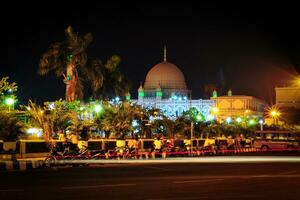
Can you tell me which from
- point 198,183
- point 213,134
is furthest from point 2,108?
point 213,134

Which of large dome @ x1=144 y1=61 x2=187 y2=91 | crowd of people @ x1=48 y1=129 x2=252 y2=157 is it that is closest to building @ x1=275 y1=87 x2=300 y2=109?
→ large dome @ x1=144 y1=61 x2=187 y2=91

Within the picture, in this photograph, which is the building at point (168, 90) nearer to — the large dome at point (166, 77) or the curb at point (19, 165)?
the large dome at point (166, 77)

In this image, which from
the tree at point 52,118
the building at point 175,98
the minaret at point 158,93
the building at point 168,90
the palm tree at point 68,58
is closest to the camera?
the tree at point 52,118

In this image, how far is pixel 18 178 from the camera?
55.5ft

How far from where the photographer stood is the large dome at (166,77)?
138250 mm

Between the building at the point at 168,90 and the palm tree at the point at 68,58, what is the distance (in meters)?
92.0

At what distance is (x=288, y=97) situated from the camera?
116 metres

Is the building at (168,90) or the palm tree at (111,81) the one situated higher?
the building at (168,90)

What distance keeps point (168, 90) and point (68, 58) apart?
317ft

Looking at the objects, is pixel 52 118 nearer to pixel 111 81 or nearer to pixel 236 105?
pixel 111 81

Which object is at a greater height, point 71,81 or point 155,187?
point 71,81

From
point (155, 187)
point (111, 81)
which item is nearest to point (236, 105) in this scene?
point (111, 81)

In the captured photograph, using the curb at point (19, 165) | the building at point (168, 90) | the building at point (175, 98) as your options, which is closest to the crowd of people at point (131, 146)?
the curb at point (19, 165)

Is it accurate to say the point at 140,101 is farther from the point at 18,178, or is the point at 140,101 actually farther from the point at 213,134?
the point at 18,178
